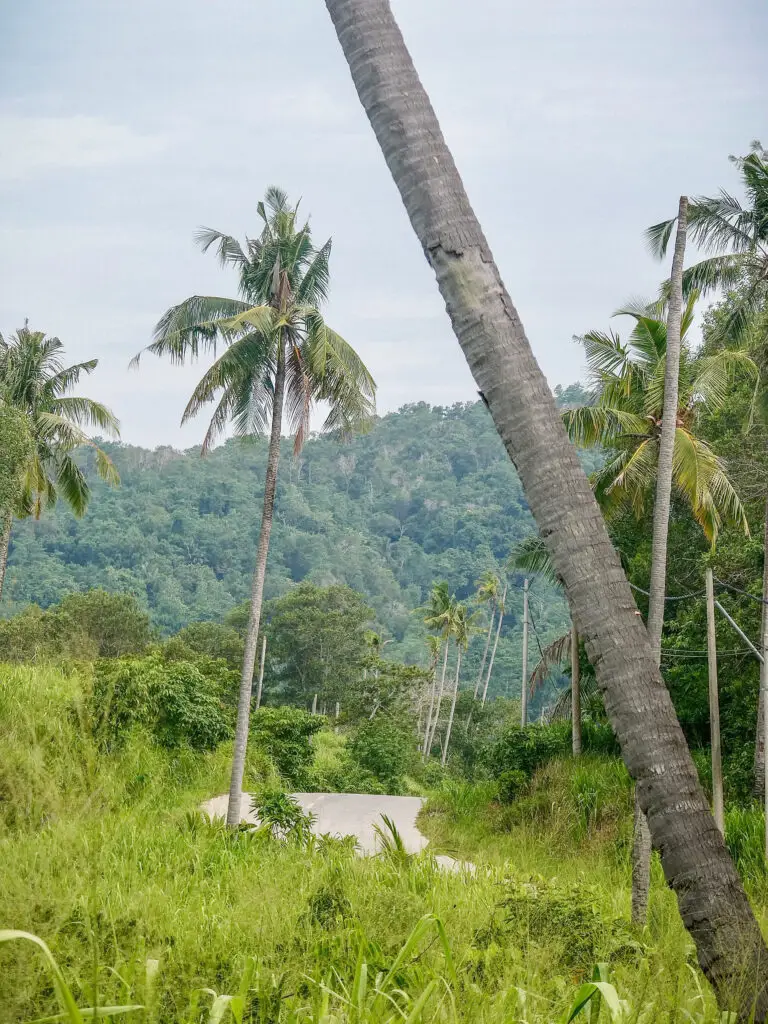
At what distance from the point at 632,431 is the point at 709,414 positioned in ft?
11.8

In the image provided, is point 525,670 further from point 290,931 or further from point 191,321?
point 290,931

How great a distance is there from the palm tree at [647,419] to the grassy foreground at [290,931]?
5732mm

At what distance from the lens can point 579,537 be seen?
2.78m

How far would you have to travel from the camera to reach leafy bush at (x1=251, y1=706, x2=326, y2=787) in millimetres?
17781

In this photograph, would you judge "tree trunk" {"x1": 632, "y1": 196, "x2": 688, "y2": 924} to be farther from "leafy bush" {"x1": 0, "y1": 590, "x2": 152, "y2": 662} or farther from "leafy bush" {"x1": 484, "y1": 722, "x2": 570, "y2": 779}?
"leafy bush" {"x1": 0, "y1": 590, "x2": 152, "y2": 662}

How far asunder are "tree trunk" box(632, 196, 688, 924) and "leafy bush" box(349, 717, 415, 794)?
1665 cm

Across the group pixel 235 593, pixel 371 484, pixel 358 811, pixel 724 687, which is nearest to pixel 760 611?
pixel 724 687

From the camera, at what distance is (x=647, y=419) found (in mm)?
14781

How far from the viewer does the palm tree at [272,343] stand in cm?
1272

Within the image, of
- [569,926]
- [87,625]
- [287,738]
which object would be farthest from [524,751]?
[87,625]

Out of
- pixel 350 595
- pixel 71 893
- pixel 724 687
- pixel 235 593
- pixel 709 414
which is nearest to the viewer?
pixel 71 893

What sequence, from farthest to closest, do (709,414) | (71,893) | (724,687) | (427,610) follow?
1. (427,610)
2. (709,414)
3. (724,687)
4. (71,893)

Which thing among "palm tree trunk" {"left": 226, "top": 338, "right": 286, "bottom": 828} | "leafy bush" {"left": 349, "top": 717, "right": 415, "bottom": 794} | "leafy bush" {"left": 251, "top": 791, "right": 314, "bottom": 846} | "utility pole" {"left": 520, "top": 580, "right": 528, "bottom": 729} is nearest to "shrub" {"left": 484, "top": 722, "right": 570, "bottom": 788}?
"palm tree trunk" {"left": 226, "top": 338, "right": 286, "bottom": 828}

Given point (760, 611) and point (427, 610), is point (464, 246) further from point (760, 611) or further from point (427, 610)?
point (427, 610)
